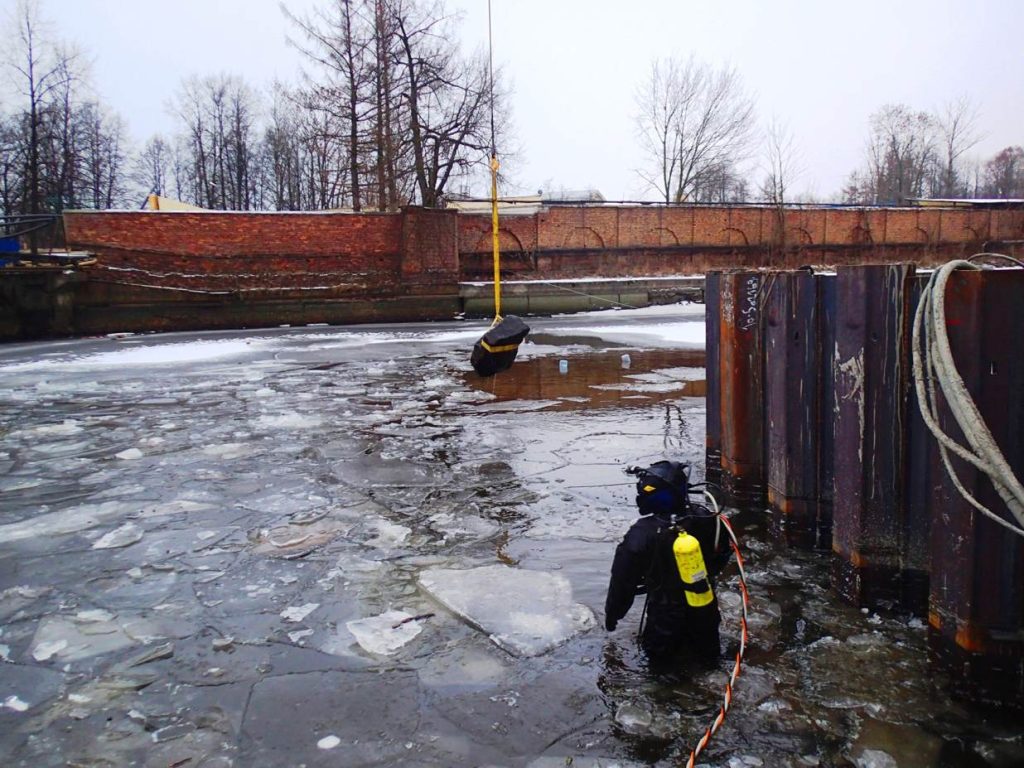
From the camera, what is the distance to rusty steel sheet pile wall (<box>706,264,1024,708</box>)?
2.84 metres

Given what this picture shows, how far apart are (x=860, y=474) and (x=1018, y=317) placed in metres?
1.08

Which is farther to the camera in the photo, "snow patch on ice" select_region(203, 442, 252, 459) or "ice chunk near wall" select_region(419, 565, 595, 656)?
"snow patch on ice" select_region(203, 442, 252, 459)

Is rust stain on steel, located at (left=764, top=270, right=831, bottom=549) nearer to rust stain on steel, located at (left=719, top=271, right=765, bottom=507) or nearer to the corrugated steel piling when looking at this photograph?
the corrugated steel piling

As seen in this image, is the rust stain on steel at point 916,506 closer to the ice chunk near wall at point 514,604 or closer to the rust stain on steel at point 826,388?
the rust stain on steel at point 826,388

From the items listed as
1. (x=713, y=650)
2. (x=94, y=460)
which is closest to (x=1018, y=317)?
(x=713, y=650)

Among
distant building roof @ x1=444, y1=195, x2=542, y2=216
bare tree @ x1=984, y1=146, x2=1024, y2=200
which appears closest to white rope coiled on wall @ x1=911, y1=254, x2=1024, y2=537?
distant building roof @ x1=444, y1=195, x2=542, y2=216

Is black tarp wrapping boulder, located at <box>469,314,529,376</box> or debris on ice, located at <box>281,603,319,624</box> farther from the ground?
black tarp wrapping boulder, located at <box>469,314,529,376</box>

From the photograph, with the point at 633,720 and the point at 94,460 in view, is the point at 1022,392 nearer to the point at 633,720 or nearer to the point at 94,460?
the point at 633,720

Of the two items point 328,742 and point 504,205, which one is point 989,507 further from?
point 504,205

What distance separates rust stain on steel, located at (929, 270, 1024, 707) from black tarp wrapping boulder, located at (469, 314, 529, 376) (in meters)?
7.34

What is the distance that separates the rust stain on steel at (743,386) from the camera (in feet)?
16.7

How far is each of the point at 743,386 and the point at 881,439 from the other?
165 cm

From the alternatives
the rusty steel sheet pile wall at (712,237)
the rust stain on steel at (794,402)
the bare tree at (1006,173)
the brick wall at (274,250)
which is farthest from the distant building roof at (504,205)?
the bare tree at (1006,173)

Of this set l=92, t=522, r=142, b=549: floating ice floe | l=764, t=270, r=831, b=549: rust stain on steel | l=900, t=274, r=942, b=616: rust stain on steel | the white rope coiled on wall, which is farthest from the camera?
l=92, t=522, r=142, b=549: floating ice floe
